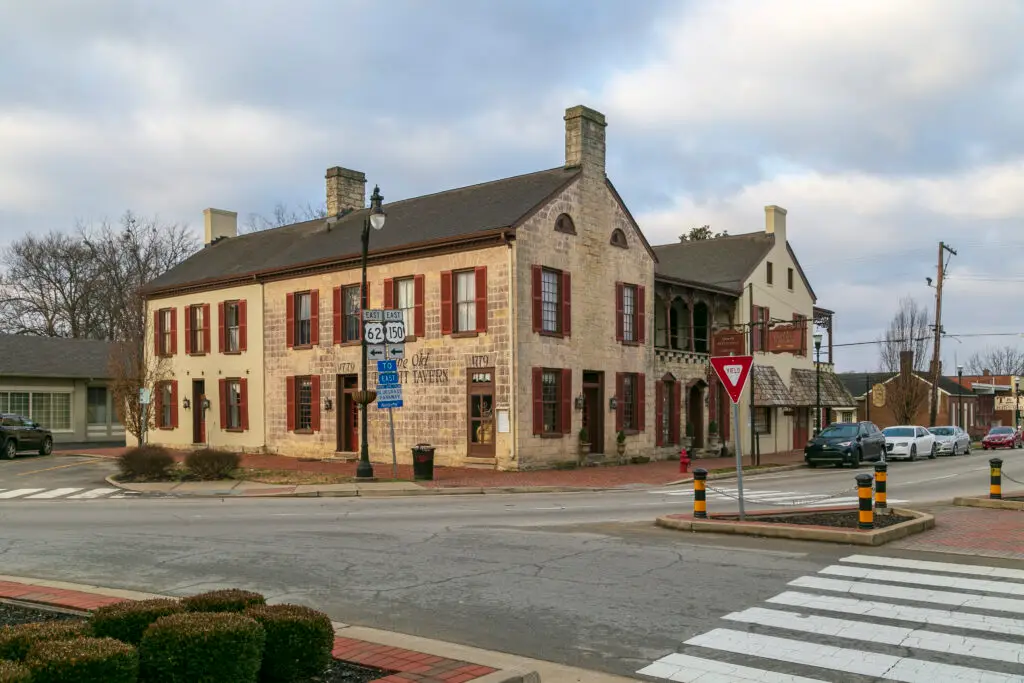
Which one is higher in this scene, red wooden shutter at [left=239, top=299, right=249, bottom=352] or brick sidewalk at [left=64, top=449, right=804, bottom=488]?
red wooden shutter at [left=239, top=299, right=249, bottom=352]

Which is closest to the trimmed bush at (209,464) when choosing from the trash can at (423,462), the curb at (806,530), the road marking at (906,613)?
→ the trash can at (423,462)

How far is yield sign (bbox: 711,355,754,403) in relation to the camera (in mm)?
13711

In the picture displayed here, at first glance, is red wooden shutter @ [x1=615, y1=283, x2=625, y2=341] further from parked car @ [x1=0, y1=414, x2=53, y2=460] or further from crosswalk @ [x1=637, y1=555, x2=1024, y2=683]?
parked car @ [x1=0, y1=414, x2=53, y2=460]

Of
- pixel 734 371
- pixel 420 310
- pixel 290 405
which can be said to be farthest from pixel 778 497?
pixel 290 405

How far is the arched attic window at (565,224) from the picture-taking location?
28.3m

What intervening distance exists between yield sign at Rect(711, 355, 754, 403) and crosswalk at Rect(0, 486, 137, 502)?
14.2 metres

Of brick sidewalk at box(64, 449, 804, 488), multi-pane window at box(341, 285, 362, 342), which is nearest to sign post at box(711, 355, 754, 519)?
brick sidewalk at box(64, 449, 804, 488)

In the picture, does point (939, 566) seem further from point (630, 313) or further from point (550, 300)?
point (630, 313)

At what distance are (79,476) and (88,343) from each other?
24.2m

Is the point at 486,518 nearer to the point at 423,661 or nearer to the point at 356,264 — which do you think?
the point at 423,661

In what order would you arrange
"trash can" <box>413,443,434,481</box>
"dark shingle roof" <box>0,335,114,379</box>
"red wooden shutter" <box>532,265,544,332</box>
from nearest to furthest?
"trash can" <box>413,443,434,481</box> < "red wooden shutter" <box>532,265,544,332</box> < "dark shingle roof" <box>0,335,114,379</box>

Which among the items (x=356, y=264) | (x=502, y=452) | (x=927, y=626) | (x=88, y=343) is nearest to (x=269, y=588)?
(x=927, y=626)

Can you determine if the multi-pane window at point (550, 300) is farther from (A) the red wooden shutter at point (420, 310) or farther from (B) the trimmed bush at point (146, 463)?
(B) the trimmed bush at point (146, 463)

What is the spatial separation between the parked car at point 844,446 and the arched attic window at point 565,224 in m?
12.3
